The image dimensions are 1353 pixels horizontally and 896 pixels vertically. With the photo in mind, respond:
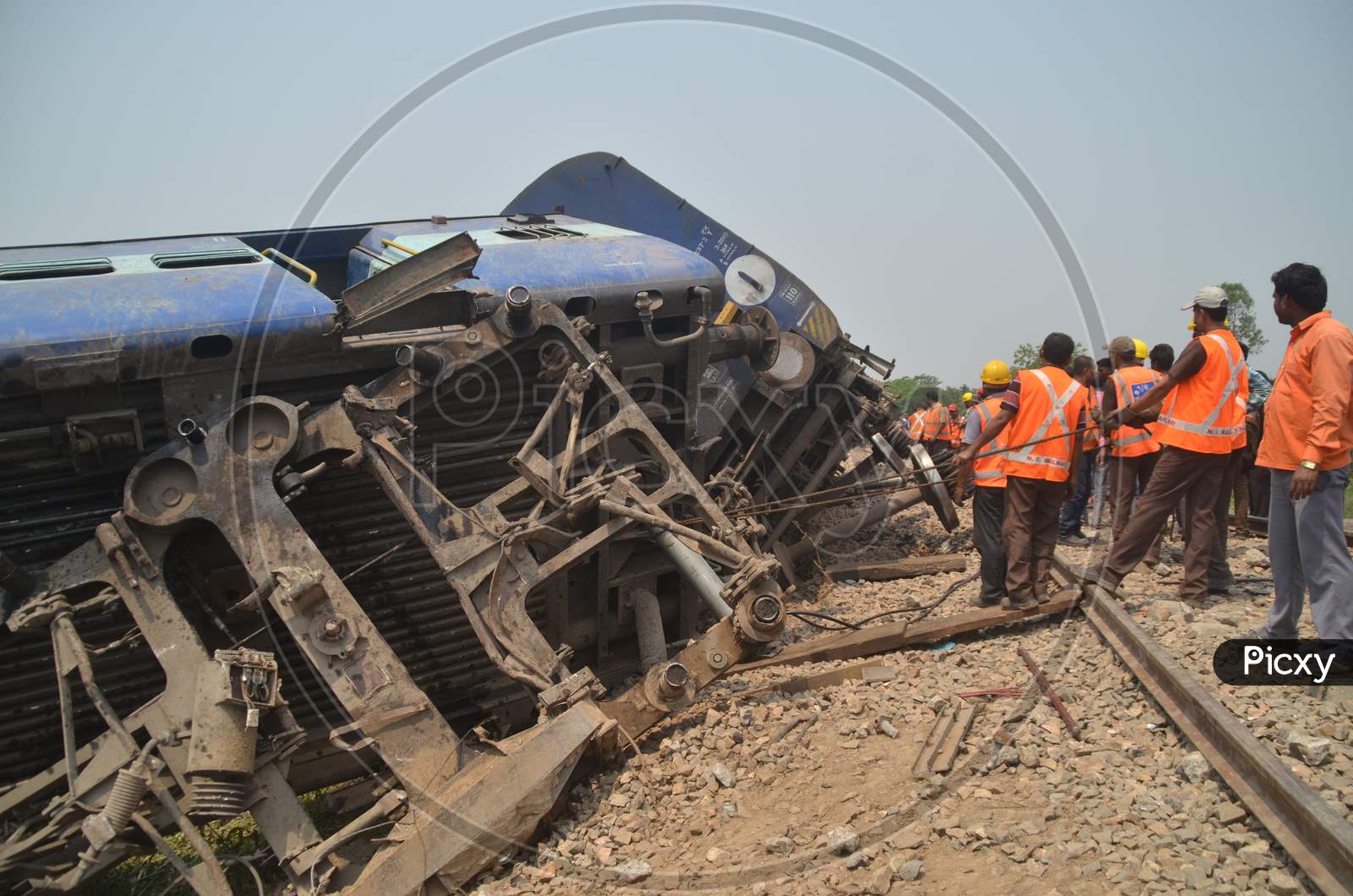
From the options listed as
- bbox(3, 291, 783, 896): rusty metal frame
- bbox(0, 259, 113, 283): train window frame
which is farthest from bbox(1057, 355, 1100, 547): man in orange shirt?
bbox(0, 259, 113, 283): train window frame

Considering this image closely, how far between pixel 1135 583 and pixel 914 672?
6.58 ft

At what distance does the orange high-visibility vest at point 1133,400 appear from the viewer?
23.8 feet

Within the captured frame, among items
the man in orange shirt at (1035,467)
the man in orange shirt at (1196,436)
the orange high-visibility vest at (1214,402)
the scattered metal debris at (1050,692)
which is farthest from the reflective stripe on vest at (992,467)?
the scattered metal debris at (1050,692)

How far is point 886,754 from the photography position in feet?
14.5

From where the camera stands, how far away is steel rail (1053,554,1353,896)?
302cm

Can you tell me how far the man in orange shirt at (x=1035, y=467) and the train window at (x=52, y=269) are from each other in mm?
5051

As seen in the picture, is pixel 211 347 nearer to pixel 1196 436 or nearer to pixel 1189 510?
pixel 1196 436

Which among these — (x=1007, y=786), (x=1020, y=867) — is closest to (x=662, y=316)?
(x=1007, y=786)

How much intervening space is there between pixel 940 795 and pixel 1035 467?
2.59 meters

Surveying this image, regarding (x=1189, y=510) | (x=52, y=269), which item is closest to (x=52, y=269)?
(x=52, y=269)

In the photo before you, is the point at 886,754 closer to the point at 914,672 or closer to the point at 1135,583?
the point at 914,672

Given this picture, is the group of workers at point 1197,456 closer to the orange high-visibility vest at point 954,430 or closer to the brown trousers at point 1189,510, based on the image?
the brown trousers at point 1189,510

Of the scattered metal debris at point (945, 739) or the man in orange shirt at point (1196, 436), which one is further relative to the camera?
the man in orange shirt at point (1196, 436)

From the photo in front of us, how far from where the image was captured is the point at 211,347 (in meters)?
4.57
